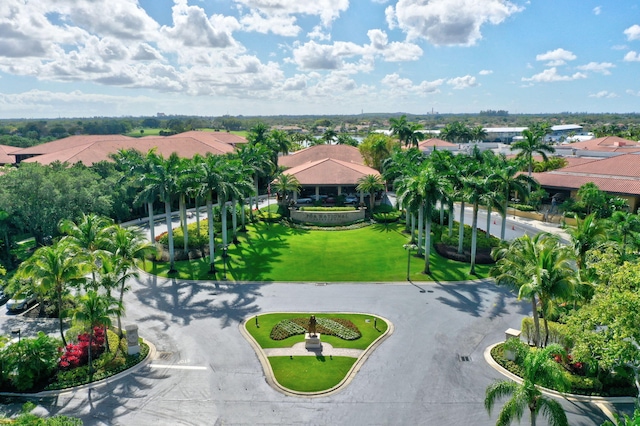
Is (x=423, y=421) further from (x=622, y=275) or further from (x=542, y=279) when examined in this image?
(x=622, y=275)

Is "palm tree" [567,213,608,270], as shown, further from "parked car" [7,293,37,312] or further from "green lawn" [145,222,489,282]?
"parked car" [7,293,37,312]

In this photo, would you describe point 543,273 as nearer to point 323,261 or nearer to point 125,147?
point 323,261

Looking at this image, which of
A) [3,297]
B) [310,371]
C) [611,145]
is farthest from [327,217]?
[611,145]

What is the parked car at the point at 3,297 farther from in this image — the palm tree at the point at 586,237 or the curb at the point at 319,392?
the palm tree at the point at 586,237

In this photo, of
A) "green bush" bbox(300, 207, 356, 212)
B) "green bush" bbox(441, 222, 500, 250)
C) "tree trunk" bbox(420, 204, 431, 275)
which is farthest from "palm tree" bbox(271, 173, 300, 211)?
"tree trunk" bbox(420, 204, 431, 275)

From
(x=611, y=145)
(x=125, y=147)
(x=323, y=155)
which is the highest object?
(x=125, y=147)

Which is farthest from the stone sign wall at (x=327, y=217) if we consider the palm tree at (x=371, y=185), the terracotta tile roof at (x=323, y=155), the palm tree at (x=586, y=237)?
the palm tree at (x=586, y=237)
